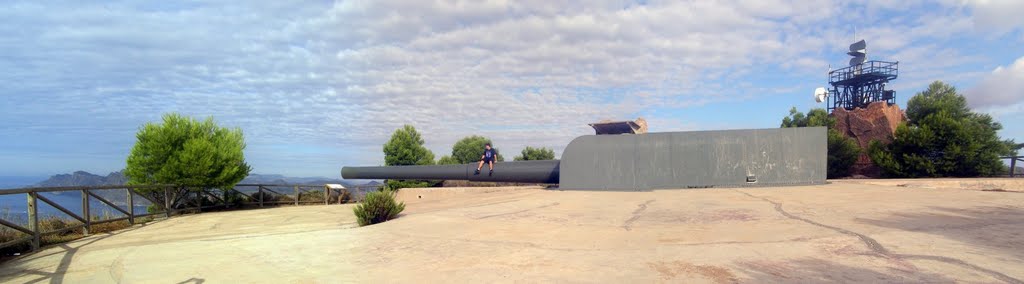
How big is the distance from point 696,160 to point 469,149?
20.4 metres

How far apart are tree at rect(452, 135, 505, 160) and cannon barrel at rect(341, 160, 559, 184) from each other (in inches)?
526

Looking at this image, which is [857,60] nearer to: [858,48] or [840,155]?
[858,48]

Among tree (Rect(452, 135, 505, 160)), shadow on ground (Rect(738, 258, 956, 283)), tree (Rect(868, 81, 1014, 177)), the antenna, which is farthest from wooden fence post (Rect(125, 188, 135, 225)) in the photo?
the antenna

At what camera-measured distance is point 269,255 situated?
5.15 metres

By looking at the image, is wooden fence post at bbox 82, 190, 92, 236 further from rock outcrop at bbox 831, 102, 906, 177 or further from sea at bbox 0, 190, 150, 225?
rock outcrop at bbox 831, 102, 906, 177

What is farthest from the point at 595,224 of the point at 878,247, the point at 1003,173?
the point at 1003,173

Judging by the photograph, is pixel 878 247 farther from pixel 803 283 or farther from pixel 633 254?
pixel 633 254

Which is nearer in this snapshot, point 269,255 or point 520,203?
point 269,255

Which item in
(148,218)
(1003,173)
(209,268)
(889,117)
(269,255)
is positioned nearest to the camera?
(209,268)

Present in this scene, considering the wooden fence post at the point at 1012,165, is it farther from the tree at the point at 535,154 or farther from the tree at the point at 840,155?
the tree at the point at 535,154

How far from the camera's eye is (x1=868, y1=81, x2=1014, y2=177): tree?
17.6 m

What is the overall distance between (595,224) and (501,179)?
24.7 feet

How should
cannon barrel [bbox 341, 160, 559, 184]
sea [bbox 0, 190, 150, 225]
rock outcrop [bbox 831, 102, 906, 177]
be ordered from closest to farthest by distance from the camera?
sea [bbox 0, 190, 150, 225], cannon barrel [bbox 341, 160, 559, 184], rock outcrop [bbox 831, 102, 906, 177]

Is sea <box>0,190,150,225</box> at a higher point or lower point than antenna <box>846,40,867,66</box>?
lower
